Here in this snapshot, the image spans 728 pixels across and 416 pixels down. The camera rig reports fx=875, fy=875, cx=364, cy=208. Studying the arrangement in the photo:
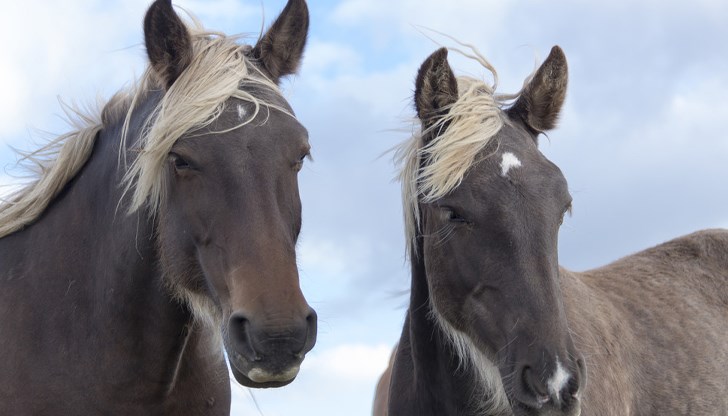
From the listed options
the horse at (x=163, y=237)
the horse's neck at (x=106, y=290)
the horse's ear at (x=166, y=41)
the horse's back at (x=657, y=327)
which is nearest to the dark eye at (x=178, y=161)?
the horse at (x=163, y=237)

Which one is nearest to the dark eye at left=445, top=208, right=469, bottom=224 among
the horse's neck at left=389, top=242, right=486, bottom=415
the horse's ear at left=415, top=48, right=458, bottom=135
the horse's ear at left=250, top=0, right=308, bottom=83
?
the horse's neck at left=389, top=242, right=486, bottom=415

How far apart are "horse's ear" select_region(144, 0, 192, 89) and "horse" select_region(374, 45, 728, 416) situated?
5.64ft

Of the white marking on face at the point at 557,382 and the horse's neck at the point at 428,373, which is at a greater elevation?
the white marking on face at the point at 557,382

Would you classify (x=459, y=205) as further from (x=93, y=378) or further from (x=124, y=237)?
(x=93, y=378)

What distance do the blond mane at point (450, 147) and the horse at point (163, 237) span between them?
1.07 meters

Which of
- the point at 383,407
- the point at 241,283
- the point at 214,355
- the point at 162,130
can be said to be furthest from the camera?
the point at 383,407

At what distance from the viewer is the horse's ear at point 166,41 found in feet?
16.3

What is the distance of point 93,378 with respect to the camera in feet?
16.1

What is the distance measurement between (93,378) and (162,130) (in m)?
1.45

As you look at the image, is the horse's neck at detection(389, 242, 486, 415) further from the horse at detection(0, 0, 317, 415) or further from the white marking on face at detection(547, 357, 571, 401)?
the horse at detection(0, 0, 317, 415)

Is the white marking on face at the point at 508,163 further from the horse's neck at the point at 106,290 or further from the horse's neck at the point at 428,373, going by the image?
the horse's neck at the point at 106,290

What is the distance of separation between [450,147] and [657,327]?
9.52 ft

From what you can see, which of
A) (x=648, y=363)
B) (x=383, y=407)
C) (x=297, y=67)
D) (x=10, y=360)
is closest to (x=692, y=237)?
(x=648, y=363)

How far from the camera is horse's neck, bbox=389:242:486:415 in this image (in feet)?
19.3
